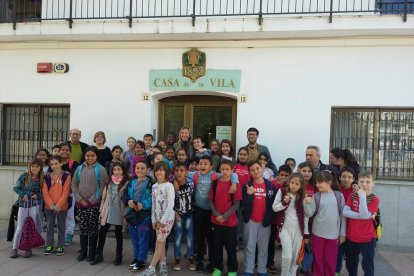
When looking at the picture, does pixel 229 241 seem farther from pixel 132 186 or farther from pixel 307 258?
pixel 132 186

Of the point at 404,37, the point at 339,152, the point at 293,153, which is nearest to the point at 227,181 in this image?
the point at 339,152

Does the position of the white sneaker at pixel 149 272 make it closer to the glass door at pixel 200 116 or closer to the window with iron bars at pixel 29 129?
the glass door at pixel 200 116

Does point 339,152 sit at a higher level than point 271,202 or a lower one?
higher

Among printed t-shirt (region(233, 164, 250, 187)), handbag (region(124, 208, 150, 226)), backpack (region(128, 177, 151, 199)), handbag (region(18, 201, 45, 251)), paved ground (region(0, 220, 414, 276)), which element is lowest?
paved ground (region(0, 220, 414, 276))

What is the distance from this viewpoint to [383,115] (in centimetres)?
705

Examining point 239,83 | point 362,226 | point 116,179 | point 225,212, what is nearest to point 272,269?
point 225,212

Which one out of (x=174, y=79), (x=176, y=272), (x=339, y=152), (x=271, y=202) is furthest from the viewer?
(x=174, y=79)

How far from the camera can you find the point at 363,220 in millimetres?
4523

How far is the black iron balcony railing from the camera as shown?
6996 millimetres

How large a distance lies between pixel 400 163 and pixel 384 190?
0.72 metres

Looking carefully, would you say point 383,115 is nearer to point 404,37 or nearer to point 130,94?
point 404,37

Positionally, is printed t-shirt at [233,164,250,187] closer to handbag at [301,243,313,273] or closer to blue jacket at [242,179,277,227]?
blue jacket at [242,179,277,227]

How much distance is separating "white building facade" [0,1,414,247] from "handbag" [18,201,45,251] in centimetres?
255

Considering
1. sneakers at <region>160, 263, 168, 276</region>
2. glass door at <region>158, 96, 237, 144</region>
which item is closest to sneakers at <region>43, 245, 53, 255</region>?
sneakers at <region>160, 263, 168, 276</region>
